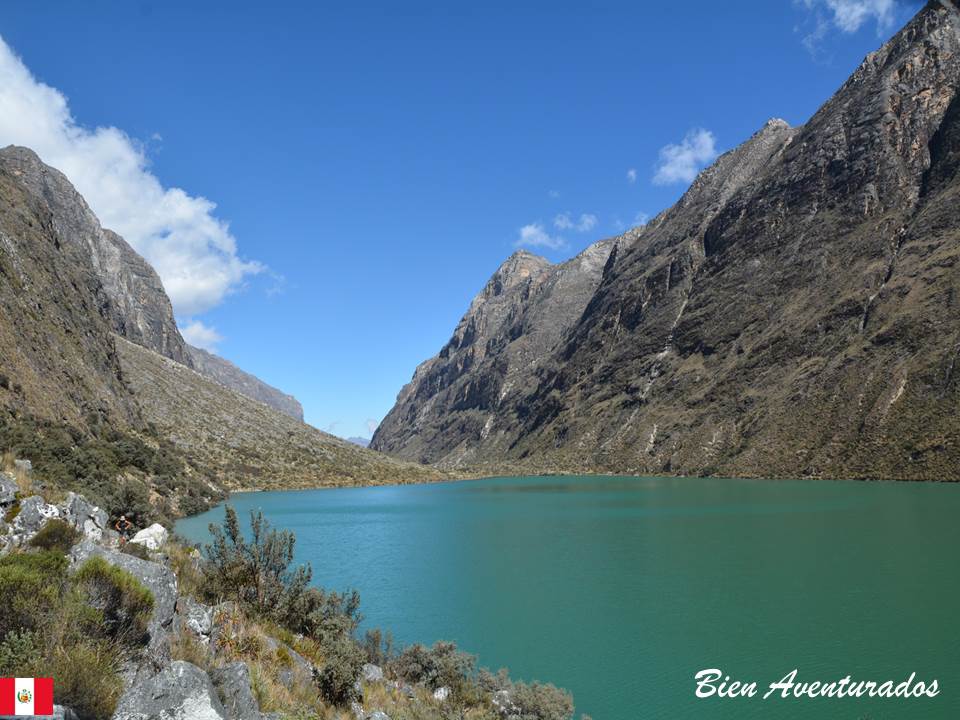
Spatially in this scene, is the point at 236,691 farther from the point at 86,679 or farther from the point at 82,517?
the point at 82,517

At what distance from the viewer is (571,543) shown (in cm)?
4450

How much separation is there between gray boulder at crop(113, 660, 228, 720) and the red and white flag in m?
1.05

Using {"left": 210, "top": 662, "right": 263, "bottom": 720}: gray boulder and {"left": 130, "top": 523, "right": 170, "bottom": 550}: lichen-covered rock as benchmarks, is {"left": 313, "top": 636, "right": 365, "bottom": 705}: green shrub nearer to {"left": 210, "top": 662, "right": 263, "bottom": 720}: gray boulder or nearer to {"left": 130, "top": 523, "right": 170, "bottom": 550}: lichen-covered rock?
{"left": 210, "top": 662, "right": 263, "bottom": 720}: gray boulder

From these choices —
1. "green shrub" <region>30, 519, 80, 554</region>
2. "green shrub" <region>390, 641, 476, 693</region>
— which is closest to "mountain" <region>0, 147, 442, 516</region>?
"green shrub" <region>30, 519, 80, 554</region>

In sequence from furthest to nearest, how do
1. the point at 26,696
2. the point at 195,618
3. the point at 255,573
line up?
the point at 255,573, the point at 195,618, the point at 26,696

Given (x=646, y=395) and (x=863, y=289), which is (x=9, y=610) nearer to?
(x=863, y=289)

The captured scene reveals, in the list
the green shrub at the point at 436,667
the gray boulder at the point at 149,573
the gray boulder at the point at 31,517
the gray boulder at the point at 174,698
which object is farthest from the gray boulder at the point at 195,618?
the green shrub at the point at 436,667

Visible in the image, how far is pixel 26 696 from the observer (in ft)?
19.8

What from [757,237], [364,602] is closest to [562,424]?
[757,237]

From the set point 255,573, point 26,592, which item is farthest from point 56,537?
point 255,573

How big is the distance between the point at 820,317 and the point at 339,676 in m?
134

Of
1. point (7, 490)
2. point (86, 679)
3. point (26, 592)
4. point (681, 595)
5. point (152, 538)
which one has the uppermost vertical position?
point (7, 490)

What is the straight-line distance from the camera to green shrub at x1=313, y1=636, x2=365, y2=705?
11609 mm

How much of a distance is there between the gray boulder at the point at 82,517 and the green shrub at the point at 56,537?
52.3 inches
